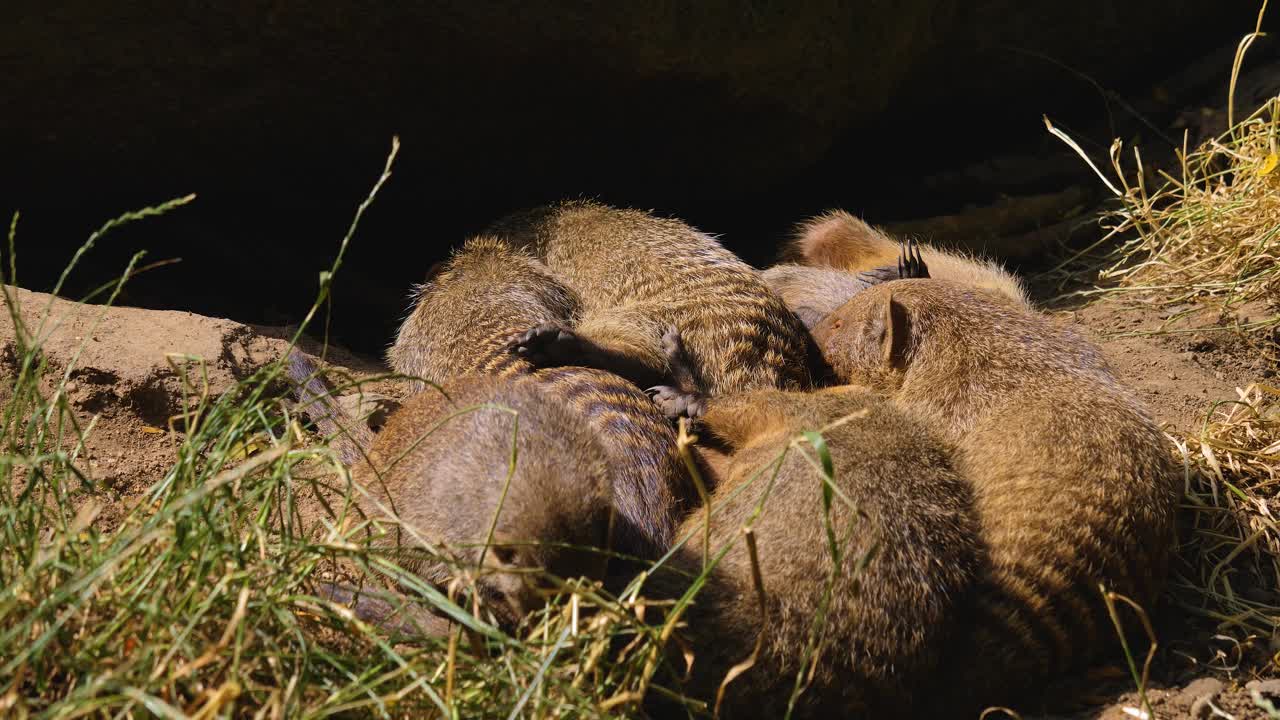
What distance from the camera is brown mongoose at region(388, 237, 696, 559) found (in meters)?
2.58

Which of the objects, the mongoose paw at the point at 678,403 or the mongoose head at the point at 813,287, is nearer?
the mongoose paw at the point at 678,403

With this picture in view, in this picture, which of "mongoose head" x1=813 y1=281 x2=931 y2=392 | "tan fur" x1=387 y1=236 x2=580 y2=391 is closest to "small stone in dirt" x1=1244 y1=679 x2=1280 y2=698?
"mongoose head" x1=813 y1=281 x2=931 y2=392

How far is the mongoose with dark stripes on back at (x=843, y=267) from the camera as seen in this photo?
4.32 metres

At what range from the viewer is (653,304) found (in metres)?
3.69

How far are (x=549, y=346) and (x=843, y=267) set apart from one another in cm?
198

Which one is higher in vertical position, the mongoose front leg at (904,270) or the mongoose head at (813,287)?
the mongoose front leg at (904,270)

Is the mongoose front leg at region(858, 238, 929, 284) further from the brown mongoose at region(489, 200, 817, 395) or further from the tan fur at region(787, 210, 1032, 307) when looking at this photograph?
the brown mongoose at region(489, 200, 817, 395)

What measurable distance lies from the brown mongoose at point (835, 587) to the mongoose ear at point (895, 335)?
2.88 ft

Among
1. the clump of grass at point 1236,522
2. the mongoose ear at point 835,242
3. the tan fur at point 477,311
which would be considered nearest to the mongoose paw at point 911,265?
the mongoose ear at point 835,242

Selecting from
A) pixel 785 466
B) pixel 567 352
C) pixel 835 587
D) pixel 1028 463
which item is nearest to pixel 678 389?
pixel 567 352

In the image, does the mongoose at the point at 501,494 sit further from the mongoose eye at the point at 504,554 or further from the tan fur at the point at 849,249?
the tan fur at the point at 849,249

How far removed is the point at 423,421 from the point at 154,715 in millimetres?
1054

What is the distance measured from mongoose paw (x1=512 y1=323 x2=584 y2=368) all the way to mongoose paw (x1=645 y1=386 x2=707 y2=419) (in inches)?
10.4

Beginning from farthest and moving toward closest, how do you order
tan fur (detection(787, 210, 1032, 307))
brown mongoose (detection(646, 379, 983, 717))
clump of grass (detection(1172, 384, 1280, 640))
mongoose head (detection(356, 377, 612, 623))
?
1. tan fur (detection(787, 210, 1032, 307))
2. clump of grass (detection(1172, 384, 1280, 640))
3. brown mongoose (detection(646, 379, 983, 717))
4. mongoose head (detection(356, 377, 612, 623))
